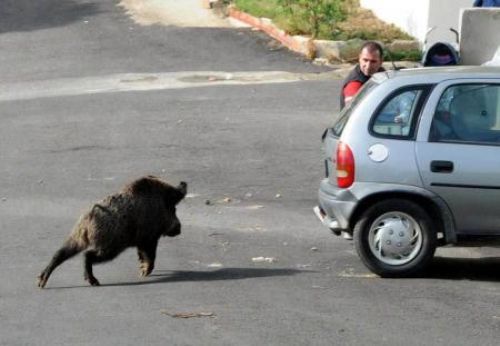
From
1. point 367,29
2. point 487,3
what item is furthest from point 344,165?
point 367,29

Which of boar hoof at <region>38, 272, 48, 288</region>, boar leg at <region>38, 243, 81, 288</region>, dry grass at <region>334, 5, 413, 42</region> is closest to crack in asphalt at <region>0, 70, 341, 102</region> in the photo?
dry grass at <region>334, 5, 413, 42</region>

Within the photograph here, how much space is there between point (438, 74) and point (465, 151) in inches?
27.3

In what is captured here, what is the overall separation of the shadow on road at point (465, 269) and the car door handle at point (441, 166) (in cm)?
97

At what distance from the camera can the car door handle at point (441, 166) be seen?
1001cm

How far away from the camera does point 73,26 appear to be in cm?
2744

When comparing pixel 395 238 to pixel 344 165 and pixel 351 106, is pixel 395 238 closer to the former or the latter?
pixel 344 165

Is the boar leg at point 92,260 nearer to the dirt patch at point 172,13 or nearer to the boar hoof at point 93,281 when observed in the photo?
the boar hoof at point 93,281

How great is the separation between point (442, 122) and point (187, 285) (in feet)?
8.20

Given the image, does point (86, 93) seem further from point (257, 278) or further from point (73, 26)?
point (257, 278)

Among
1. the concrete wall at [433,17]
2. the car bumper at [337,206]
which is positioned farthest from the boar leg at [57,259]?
the concrete wall at [433,17]

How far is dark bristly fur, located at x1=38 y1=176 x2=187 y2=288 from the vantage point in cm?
1024

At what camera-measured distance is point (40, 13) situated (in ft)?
96.8

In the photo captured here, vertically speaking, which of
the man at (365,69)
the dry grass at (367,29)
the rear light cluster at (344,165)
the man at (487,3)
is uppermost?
the man at (365,69)

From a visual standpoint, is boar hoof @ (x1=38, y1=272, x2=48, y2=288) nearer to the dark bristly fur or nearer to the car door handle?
the dark bristly fur
